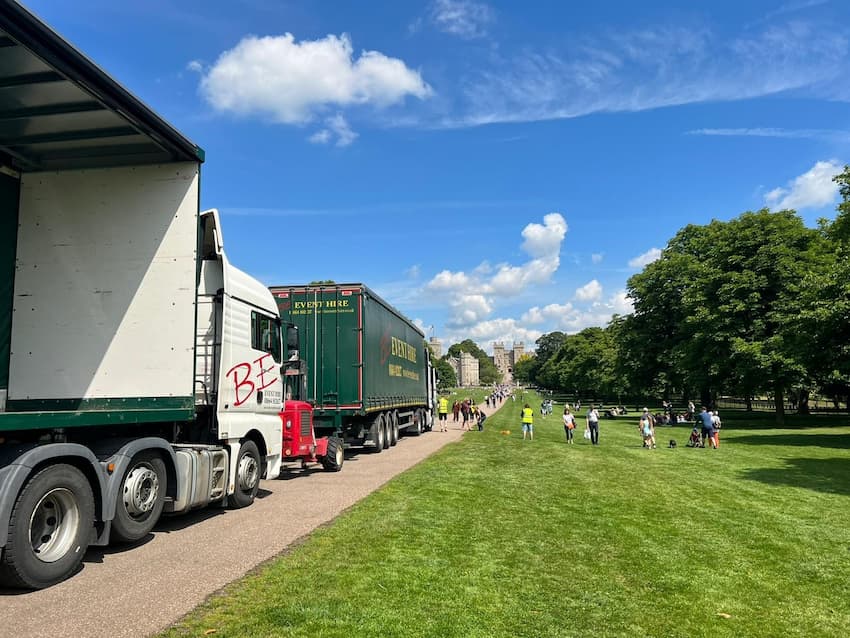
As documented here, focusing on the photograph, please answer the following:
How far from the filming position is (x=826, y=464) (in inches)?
696

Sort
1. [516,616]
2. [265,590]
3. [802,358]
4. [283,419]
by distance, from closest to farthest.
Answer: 1. [516,616]
2. [265,590]
3. [283,419]
4. [802,358]

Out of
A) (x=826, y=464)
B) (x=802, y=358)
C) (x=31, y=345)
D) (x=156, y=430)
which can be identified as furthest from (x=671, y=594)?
(x=802, y=358)

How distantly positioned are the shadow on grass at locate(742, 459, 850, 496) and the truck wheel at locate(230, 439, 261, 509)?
11.3 metres

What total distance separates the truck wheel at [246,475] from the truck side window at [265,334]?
171 cm

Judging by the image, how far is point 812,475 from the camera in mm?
15516

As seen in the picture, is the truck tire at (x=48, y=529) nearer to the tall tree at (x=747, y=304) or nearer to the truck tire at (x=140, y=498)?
the truck tire at (x=140, y=498)

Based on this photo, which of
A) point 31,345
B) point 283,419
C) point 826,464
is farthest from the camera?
point 826,464

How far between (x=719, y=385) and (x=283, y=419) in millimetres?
32234

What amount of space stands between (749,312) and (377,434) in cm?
2596

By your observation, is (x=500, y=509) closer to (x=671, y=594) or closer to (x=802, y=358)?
(x=671, y=594)

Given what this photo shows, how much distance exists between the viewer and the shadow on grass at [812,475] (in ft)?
45.2

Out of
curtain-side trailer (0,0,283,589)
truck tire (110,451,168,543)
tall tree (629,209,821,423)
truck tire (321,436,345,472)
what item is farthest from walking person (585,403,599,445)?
truck tire (110,451,168,543)

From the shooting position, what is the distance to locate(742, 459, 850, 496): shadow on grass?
45.2 feet

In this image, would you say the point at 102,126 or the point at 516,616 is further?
the point at 102,126
